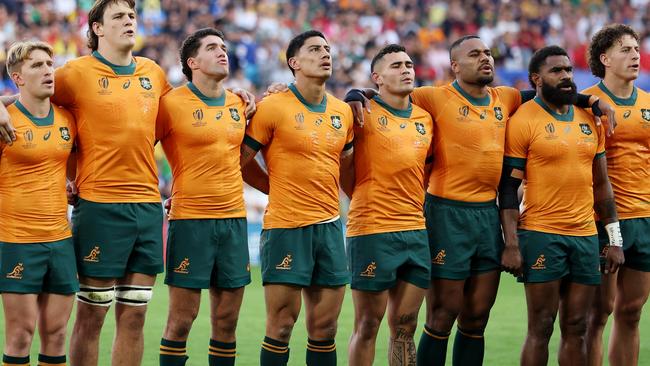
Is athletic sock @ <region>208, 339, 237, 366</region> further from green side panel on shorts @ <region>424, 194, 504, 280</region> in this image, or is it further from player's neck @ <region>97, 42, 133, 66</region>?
player's neck @ <region>97, 42, 133, 66</region>

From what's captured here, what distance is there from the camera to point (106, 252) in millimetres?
7379

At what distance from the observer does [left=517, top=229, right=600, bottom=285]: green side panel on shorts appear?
7918 millimetres

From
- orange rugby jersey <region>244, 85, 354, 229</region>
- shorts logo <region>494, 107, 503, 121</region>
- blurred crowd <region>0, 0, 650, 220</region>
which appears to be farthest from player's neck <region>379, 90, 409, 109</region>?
blurred crowd <region>0, 0, 650, 220</region>

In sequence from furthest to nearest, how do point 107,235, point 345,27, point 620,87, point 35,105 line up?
point 345,27
point 620,87
point 107,235
point 35,105

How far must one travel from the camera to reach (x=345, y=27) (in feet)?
71.7

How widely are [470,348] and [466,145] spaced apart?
1472 millimetres

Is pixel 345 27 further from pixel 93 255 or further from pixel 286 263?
pixel 93 255

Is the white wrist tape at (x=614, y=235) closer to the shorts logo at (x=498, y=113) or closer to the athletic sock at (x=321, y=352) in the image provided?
the shorts logo at (x=498, y=113)

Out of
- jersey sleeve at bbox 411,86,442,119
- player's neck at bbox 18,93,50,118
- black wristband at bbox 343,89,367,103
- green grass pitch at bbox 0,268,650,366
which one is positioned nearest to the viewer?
player's neck at bbox 18,93,50,118

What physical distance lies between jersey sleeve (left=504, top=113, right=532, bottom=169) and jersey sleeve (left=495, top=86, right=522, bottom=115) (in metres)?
0.24

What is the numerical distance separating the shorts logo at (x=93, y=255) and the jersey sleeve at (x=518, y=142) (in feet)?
9.58

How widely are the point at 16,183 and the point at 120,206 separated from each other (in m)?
0.68

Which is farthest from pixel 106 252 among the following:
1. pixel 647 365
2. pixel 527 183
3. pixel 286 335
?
pixel 647 365

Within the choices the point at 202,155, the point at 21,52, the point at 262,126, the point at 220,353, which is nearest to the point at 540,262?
the point at 262,126
